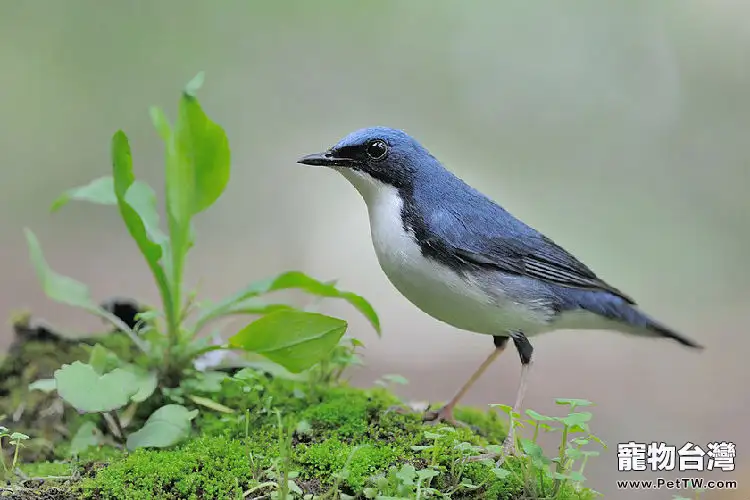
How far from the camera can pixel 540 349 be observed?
638 centimetres

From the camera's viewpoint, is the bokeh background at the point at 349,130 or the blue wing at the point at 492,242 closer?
the blue wing at the point at 492,242

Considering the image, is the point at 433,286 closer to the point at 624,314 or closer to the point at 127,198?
the point at 624,314

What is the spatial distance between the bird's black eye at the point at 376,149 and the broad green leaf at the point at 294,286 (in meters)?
0.60

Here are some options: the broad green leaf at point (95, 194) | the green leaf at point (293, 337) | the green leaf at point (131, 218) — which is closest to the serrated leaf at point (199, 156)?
the green leaf at point (131, 218)

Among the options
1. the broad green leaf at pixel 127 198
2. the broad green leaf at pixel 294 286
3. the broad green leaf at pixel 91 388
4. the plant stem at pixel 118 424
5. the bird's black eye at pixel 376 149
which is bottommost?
the plant stem at pixel 118 424

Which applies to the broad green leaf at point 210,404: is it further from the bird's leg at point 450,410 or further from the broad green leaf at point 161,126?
the broad green leaf at point 161,126

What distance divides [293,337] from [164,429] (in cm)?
60

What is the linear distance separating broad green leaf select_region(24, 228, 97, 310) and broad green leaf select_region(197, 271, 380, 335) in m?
0.56

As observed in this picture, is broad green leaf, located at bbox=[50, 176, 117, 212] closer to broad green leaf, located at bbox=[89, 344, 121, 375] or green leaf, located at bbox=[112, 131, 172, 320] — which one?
green leaf, located at bbox=[112, 131, 172, 320]

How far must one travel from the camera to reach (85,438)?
294 cm

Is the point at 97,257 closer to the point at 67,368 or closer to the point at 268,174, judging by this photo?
the point at 268,174

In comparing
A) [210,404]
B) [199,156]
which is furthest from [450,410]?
[199,156]

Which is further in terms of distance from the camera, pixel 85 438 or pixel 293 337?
pixel 85 438

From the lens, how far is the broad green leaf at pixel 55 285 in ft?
10.4
